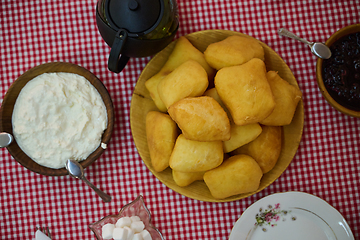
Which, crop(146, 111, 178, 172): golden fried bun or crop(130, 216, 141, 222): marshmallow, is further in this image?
crop(130, 216, 141, 222): marshmallow

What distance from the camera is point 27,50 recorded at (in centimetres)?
136

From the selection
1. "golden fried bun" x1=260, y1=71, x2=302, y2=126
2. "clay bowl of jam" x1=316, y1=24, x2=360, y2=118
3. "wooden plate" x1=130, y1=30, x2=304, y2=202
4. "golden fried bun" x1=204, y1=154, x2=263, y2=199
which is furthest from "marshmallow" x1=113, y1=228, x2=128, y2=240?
"clay bowl of jam" x1=316, y1=24, x2=360, y2=118

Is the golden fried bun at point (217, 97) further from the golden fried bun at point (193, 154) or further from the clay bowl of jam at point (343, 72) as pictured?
the clay bowl of jam at point (343, 72)

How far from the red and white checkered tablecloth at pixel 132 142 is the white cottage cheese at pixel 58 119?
0.15 meters

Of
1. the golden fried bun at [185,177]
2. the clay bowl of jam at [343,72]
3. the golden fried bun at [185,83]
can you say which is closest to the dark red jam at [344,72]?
the clay bowl of jam at [343,72]

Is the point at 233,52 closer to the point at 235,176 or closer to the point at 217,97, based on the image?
the point at 217,97

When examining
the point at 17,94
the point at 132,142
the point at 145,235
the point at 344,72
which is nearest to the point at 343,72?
the point at 344,72

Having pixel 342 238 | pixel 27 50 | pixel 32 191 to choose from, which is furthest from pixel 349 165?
pixel 27 50

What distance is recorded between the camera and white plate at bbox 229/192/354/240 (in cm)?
126

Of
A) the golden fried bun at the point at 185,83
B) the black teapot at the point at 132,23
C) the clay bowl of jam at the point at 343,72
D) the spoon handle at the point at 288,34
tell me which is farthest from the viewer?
the spoon handle at the point at 288,34

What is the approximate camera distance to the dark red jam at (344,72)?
1.17m

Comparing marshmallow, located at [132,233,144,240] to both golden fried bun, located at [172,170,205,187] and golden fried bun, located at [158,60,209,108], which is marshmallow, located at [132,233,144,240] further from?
golden fried bun, located at [158,60,209,108]

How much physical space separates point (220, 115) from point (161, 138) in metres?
0.28

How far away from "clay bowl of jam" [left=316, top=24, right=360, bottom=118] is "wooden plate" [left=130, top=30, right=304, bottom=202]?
0.13 meters
